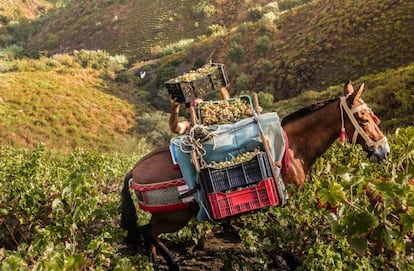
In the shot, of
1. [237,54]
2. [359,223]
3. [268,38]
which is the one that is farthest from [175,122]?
[237,54]

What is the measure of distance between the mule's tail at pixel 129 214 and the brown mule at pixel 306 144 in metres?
0.01

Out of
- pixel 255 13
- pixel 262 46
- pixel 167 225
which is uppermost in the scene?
pixel 167 225

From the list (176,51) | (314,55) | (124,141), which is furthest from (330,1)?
(124,141)

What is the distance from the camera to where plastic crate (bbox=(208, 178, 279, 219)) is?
370cm

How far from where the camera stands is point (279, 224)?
4113mm

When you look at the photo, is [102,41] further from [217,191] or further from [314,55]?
[217,191]

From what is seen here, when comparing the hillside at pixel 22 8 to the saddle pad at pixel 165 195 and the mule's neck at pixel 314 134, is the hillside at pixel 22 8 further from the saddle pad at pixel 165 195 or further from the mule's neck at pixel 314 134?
the mule's neck at pixel 314 134

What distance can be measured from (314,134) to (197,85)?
140cm

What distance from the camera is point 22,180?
4172 millimetres

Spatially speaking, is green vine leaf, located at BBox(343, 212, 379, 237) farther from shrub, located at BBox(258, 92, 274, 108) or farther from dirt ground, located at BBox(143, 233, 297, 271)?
shrub, located at BBox(258, 92, 274, 108)

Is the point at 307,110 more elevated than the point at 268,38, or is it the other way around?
the point at 307,110

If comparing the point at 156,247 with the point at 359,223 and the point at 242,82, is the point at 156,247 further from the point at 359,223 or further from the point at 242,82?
the point at 242,82

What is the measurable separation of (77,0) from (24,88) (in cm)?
5002

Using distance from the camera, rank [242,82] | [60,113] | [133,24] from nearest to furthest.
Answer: [60,113]
[242,82]
[133,24]
